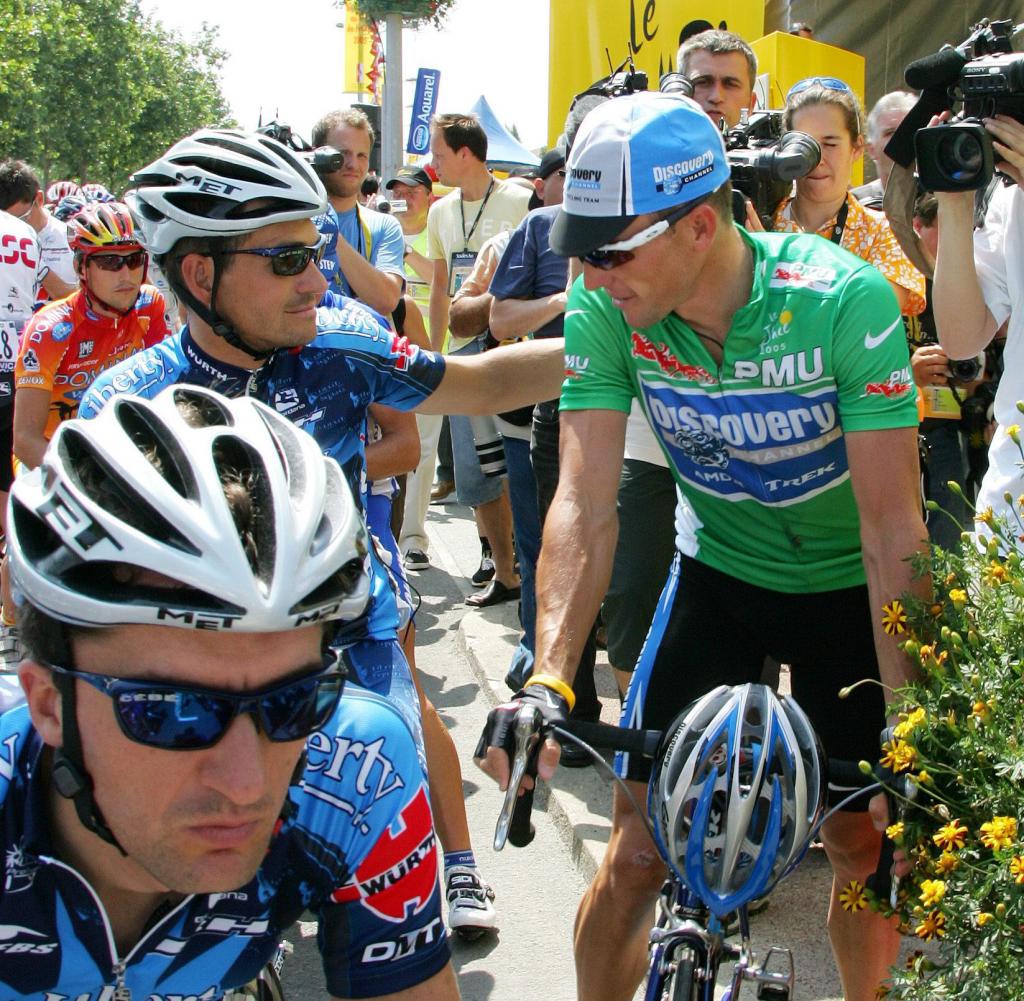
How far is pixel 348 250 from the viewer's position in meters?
5.76

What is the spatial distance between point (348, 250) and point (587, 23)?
4040 millimetres

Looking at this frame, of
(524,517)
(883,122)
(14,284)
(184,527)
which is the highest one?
(883,122)

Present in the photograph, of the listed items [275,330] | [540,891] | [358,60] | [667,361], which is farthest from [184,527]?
[358,60]

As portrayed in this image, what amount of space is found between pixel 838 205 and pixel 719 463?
2.11m

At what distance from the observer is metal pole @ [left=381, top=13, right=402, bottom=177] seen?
21.2 meters

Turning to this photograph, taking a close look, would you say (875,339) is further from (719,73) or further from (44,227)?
(44,227)

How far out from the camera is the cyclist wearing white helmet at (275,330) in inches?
124

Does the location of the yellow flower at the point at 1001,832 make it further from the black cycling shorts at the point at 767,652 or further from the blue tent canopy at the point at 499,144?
the blue tent canopy at the point at 499,144

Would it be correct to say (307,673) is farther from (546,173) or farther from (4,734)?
(546,173)

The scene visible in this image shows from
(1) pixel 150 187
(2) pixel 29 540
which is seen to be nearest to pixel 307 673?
(2) pixel 29 540

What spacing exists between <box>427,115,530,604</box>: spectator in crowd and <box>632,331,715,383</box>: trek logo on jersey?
4653 millimetres

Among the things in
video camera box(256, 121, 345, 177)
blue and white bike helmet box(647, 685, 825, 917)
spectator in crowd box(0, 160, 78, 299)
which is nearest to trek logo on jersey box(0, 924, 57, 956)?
blue and white bike helmet box(647, 685, 825, 917)

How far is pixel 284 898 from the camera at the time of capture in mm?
1898

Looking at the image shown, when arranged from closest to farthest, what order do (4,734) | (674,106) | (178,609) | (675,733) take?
(178,609)
(4,734)
(675,733)
(674,106)
